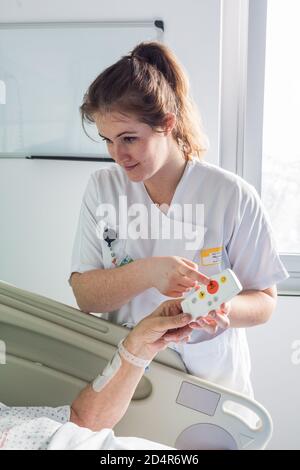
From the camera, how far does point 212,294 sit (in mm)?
996

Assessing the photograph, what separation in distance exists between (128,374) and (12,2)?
150cm

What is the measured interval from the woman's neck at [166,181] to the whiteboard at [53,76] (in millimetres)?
740

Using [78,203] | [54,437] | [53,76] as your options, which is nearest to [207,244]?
[54,437]

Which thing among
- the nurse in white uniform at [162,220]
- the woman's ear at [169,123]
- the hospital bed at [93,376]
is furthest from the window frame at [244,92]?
the hospital bed at [93,376]

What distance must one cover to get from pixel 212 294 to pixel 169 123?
408 mm

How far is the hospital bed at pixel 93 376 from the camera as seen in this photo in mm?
1154

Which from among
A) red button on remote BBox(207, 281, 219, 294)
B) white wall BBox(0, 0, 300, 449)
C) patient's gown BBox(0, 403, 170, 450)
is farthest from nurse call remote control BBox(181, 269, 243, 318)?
white wall BBox(0, 0, 300, 449)

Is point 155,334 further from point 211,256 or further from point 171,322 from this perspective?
point 211,256

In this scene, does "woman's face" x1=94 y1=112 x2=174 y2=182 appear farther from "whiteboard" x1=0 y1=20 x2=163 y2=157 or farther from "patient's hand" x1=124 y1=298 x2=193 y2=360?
"whiteboard" x1=0 y1=20 x2=163 y2=157

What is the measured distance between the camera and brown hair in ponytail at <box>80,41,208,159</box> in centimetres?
112

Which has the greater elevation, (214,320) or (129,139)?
(129,139)

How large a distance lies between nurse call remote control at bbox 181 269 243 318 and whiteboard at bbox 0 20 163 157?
109 centimetres
